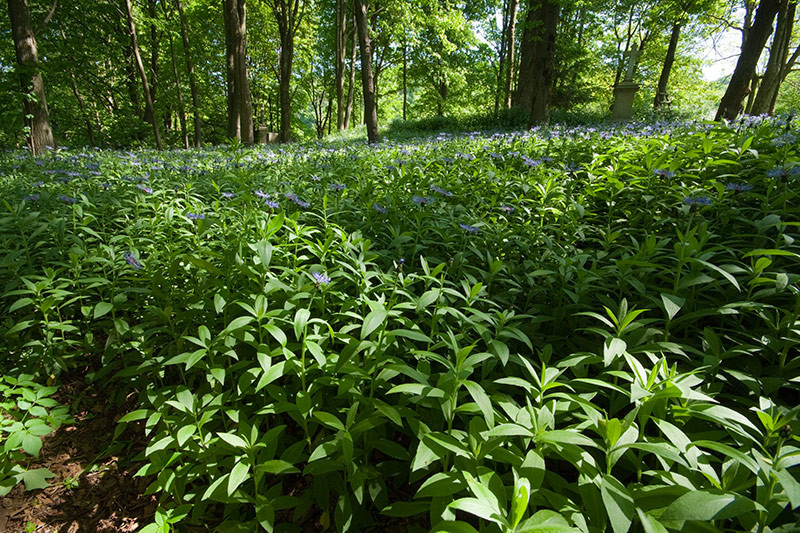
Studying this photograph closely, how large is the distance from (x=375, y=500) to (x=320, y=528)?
1.12ft

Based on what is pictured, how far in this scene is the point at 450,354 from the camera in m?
1.61

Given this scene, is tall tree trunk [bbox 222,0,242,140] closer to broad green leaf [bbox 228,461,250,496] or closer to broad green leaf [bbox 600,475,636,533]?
broad green leaf [bbox 228,461,250,496]

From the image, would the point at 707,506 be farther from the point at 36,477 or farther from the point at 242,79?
the point at 242,79

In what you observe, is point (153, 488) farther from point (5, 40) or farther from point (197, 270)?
point (5, 40)

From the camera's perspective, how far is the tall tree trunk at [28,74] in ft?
23.5

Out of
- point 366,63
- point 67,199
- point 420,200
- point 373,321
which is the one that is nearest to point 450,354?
point 373,321

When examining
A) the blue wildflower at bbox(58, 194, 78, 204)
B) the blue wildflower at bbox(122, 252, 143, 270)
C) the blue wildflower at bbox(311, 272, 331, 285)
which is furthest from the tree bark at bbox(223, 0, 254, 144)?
the blue wildflower at bbox(311, 272, 331, 285)

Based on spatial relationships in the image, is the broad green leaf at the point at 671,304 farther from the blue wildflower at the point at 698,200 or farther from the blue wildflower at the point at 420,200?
the blue wildflower at the point at 420,200

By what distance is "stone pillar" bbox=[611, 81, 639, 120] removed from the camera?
10.8m

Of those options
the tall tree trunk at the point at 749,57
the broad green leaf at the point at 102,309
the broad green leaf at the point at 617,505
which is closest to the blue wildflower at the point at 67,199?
the broad green leaf at the point at 102,309

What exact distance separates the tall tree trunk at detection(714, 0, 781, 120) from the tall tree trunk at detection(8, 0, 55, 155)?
12344 millimetres

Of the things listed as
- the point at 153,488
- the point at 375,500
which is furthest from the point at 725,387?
the point at 153,488

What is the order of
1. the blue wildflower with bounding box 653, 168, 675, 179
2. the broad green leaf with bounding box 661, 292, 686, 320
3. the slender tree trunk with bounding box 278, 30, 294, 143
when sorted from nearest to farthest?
the broad green leaf with bounding box 661, 292, 686, 320
the blue wildflower with bounding box 653, 168, 675, 179
the slender tree trunk with bounding box 278, 30, 294, 143

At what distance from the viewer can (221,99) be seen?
25.5m
